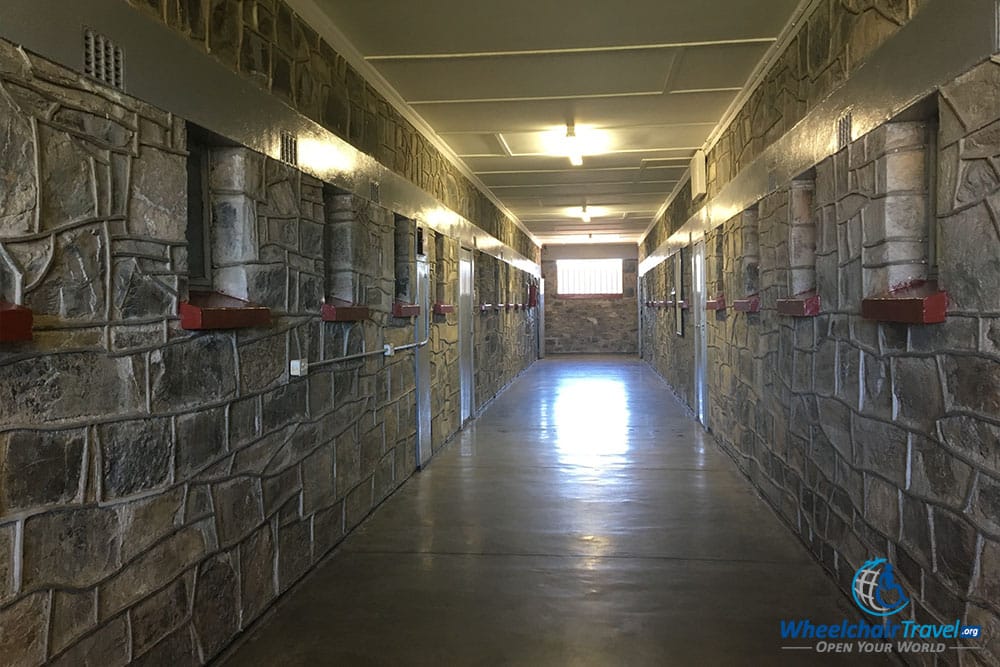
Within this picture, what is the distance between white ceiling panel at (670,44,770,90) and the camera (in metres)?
3.98

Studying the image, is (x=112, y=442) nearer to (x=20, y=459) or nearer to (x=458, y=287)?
(x=20, y=459)

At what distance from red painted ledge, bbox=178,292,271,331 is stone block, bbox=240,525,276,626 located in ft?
2.79

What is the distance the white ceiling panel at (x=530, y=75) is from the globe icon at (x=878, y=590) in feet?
9.37

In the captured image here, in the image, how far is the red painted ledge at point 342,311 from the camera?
346 centimetres

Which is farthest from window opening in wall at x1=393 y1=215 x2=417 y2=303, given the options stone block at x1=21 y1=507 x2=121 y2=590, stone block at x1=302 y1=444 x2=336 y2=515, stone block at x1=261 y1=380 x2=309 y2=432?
stone block at x1=21 y1=507 x2=121 y2=590

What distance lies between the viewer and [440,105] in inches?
196

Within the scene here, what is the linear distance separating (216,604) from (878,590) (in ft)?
7.89

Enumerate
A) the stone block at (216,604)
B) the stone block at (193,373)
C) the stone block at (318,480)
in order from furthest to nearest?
the stone block at (318,480)
the stone block at (216,604)
the stone block at (193,373)

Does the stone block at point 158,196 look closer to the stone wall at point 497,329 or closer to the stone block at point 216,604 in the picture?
the stone block at point 216,604

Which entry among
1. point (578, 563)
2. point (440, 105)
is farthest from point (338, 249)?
point (578, 563)

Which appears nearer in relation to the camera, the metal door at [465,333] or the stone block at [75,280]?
the stone block at [75,280]

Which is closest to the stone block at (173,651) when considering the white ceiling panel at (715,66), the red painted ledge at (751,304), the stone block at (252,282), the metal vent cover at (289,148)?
the stone block at (252,282)

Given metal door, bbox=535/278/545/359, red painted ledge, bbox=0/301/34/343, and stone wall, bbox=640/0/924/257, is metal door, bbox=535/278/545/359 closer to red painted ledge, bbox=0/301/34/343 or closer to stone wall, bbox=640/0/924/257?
stone wall, bbox=640/0/924/257

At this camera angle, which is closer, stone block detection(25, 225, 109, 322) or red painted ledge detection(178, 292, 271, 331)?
stone block detection(25, 225, 109, 322)
